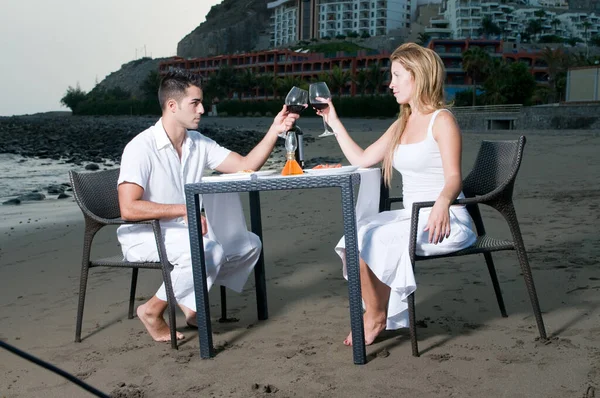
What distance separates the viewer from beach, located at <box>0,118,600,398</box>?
3229 millimetres

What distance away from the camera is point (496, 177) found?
4074mm

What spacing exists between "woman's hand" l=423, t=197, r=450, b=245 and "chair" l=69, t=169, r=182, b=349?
1.25 metres

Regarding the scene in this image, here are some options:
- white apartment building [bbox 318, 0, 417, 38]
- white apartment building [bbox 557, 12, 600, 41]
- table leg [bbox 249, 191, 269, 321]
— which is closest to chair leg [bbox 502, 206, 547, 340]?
table leg [bbox 249, 191, 269, 321]

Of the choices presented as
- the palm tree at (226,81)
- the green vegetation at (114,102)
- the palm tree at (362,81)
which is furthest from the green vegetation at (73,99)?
the palm tree at (362,81)

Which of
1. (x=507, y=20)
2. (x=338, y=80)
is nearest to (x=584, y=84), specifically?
(x=338, y=80)

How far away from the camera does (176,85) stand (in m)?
3.99

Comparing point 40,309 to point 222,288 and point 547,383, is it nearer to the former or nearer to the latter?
point 222,288

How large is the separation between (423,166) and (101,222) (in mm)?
1604

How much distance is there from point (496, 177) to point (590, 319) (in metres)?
0.85

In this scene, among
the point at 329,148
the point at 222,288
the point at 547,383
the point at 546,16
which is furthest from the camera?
the point at 546,16

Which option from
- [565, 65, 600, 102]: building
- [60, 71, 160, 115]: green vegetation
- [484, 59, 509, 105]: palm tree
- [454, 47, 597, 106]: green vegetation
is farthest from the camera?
[60, 71, 160, 115]: green vegetation

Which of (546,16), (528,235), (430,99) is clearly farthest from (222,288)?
(546,16)

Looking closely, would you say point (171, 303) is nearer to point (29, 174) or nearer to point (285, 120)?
point (285, 120)

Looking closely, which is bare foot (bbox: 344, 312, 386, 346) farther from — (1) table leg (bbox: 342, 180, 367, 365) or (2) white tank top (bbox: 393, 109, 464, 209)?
(2) white tank top (bbox: 393, 109, 464, 209)
